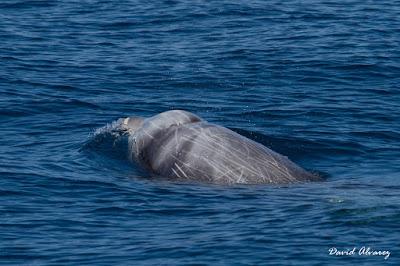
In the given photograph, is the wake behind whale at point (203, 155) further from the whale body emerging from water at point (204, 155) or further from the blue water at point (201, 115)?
the blue water at point (201, 115)

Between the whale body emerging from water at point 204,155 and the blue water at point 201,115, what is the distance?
39 cm

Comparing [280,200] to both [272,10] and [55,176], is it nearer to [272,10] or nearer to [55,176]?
[55,176]

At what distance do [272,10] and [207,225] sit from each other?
73.4 feet

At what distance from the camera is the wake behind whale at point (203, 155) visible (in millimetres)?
22594

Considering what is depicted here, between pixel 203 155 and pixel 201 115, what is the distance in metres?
6.12

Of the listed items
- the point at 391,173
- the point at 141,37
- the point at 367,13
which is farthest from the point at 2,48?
the point at 391,173

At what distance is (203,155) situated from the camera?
23.0 meters

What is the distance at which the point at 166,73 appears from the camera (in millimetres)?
33188
